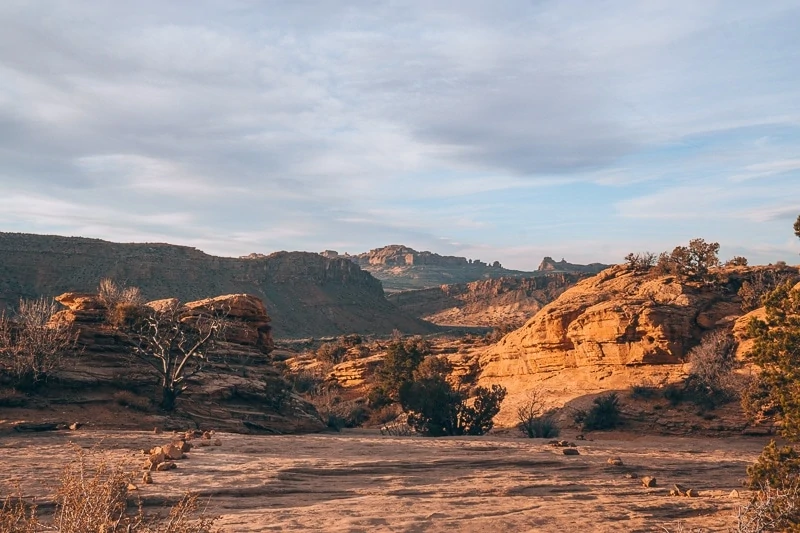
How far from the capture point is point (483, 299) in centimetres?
9494

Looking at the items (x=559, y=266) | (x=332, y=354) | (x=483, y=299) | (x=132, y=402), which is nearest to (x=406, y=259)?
(x=559, y=266)

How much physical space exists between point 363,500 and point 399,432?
460 inches

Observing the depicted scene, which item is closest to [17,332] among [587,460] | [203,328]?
[203,328]

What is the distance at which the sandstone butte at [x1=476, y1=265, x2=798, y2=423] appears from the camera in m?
25.6

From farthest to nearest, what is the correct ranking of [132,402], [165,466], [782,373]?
1. [132,402]
2. [165,466]
3. [782,373]

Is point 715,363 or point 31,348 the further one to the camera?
point 715,363

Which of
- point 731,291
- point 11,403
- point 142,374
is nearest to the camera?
point 11,403

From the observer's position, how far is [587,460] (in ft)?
47.9

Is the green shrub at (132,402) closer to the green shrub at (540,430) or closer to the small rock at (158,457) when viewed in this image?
the small rock at (158,457)

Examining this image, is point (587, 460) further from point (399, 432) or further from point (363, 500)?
point (399, 432)

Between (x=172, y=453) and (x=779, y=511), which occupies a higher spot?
(x=779, y=511)

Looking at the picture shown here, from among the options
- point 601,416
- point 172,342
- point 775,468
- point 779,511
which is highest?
point 172,342

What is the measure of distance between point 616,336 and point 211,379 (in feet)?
51.9

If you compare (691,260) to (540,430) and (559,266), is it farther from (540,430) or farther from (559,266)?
(559,266)
